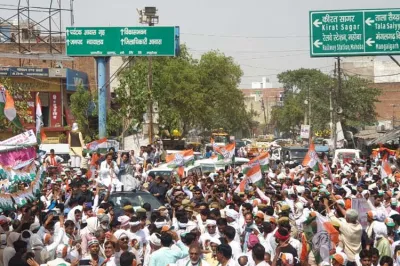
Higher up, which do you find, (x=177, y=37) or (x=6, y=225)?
(x=177, y=37)

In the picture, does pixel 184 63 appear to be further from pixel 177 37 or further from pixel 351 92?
pixel 177 37

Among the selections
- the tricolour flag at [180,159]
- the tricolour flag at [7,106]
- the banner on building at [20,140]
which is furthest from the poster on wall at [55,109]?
the tricolour flag at [7,106]

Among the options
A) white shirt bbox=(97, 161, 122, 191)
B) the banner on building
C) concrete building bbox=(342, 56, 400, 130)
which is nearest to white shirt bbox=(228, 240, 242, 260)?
the banner on building

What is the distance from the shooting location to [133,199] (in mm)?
16266

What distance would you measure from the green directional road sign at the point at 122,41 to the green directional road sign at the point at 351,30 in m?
5.88

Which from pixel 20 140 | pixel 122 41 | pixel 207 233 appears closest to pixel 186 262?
pixel 207 233

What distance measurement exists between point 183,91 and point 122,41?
27194mm

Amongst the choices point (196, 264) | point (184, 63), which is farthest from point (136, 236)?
point (184, 63)

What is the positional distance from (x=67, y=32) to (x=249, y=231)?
22412mm

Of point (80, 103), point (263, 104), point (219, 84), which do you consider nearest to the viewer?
point (80, 103)

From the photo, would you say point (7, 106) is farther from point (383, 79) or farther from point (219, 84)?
point (383, 79)

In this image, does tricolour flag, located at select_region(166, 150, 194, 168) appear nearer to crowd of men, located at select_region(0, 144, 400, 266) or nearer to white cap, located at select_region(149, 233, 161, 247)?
crowd of men, located at select_region(0, 144, 400, 266)

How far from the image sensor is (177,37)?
111 feet

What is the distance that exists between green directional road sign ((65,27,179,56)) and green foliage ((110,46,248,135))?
370 inches
